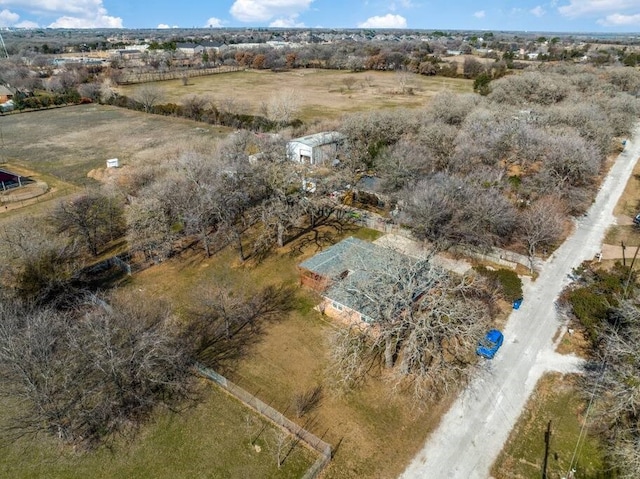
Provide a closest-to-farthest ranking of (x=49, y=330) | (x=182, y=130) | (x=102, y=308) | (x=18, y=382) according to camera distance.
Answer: (x=18, y=382), (x=49, y=330), (x=102, y=308), (x=182, y=130)

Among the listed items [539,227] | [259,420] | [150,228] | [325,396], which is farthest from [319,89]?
[259,420]

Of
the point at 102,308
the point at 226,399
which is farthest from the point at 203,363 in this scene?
the point at 102,308

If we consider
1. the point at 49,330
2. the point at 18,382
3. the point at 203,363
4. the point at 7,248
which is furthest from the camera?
the point at 7,248

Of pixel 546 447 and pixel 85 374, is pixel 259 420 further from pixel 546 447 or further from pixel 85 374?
pixel 546 447

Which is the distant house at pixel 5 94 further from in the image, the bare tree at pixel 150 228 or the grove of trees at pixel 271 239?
the bare tree at pixel 150 228

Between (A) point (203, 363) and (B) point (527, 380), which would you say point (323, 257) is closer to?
(A) point (203, 363)

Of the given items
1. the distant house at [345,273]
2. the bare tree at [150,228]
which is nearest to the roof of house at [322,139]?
the distant house at [345,273]
